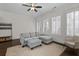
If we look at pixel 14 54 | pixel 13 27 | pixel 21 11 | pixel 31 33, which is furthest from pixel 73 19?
pixel 14 54

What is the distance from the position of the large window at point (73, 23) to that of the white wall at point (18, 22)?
2.15 feet

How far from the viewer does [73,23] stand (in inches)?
60.6

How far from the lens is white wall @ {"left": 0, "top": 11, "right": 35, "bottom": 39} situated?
1.56 m

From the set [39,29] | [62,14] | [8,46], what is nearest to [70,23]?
[62,14]

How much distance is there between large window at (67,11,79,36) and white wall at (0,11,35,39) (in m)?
0.65

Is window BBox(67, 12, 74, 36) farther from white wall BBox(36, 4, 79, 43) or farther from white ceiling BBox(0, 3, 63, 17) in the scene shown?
white ceiling BBox(0, 3, 63, 17)

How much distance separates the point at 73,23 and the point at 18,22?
99 cm

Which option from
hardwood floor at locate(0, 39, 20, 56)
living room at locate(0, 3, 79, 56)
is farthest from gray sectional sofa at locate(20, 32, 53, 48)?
hardwood floor at locate(0, 39, 20, 56)

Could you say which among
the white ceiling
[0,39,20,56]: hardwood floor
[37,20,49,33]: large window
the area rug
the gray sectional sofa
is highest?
the white ceiling

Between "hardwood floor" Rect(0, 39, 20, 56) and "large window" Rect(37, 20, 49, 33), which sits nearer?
"hardwood floor" Rect(0, 39, 20, 56)

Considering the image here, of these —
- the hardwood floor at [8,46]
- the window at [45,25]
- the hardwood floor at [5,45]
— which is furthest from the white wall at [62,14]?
the hardwood floor at [5,45]

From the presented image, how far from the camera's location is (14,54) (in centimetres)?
155

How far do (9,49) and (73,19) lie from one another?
48.3 inches

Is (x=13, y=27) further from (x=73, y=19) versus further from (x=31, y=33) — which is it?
(x=73, y=19)
